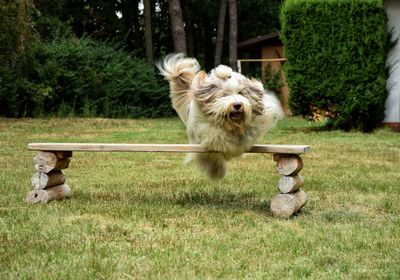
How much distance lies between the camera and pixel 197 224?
582 centimetres

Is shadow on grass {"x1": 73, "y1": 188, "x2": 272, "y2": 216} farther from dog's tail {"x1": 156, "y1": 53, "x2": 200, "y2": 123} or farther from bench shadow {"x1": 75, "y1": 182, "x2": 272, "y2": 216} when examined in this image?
dog's tail {"x1": 156, "y1": 53, "x2": 200, "y2": 123}

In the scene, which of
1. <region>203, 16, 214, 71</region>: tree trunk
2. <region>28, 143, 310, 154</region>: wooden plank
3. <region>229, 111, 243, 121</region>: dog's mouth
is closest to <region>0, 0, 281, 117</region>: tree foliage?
<region>203, 16, 214, 71</region>: tree trunk

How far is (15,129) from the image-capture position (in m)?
16.2

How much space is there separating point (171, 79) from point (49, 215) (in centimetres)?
178

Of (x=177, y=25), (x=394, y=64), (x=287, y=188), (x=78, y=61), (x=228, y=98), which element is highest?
(x=177, y=25)

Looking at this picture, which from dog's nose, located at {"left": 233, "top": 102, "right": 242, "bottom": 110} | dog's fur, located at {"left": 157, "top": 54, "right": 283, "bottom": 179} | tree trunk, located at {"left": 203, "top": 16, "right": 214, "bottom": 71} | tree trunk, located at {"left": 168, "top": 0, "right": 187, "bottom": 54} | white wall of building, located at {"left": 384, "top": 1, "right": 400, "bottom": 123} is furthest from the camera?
tree trunk, located at {"left": 203, "top": 16, "right": 214, "bottom": 71}

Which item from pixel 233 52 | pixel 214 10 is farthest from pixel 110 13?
pixel 233 52

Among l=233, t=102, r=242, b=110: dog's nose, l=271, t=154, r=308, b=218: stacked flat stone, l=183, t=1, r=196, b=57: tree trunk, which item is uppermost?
l=183, t=1, r=196, b=57: tree trunk

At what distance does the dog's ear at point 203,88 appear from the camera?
19.8 feet

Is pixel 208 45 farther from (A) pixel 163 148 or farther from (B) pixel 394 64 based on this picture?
(A) pixel 163 148

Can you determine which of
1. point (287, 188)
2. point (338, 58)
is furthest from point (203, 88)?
point (338, 58)

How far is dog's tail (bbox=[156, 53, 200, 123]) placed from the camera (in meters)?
6.68

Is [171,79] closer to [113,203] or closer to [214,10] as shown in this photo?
[113,203]

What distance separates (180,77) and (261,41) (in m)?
21.1
